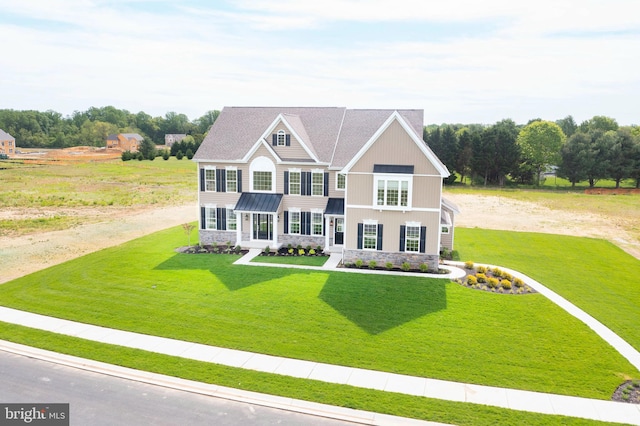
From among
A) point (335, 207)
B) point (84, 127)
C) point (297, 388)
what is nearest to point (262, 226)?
point (335, 207)

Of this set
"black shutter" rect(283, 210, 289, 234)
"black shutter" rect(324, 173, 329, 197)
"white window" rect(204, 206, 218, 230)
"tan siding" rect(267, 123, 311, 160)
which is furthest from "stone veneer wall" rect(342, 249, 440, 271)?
"white window" rect(204, 206, 218, 230)

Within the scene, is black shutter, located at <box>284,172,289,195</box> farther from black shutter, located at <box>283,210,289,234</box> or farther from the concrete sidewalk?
the concrete sidewalk

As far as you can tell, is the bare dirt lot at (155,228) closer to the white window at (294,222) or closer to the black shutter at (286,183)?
the white window at (294,222)

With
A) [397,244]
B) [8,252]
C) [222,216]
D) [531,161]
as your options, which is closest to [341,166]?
[397,244]

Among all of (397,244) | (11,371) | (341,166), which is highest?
(341,166)

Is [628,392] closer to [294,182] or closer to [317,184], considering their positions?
[317,184]

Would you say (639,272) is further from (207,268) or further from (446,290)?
(207,268)

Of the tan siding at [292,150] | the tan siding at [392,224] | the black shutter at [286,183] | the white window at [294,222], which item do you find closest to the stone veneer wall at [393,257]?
the tan siding at [392,224]
